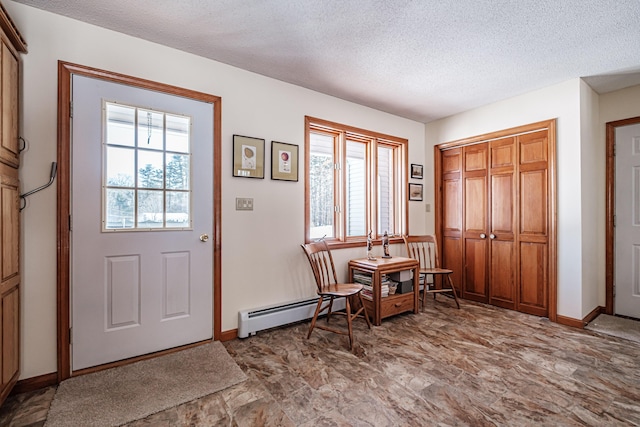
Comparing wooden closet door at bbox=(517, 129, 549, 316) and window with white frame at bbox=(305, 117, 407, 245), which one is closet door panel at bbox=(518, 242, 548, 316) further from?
window with white frame at bbox=(305, 117, 407, 245)

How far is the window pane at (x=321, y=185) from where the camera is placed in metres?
3.39

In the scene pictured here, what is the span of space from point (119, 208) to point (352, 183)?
252cm

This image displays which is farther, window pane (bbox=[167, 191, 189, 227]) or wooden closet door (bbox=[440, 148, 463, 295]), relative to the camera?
wooden closet door (bbox=[440, 148, 463, 295])

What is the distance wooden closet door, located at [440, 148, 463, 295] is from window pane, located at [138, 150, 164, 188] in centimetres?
358

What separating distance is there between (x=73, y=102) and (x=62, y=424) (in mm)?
2001

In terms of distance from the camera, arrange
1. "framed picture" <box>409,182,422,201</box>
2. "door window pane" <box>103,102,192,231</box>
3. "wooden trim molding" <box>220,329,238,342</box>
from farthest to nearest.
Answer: "framed picture" <box>409,182,422,201</box> → "wooden trim molding" <box>220,329,238,342</box> → "door window pane" <box>103,102,192,231</box>

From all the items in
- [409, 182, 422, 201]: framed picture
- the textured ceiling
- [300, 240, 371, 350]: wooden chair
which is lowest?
[300, 240, 371, 350]: wooden chair

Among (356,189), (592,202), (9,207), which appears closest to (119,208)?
(9,207)

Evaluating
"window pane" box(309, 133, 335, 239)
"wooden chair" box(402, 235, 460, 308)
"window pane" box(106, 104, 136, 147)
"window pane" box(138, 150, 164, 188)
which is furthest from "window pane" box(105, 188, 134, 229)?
"wooden chair" box(402, 235, 460, 308)

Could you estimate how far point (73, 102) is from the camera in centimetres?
207

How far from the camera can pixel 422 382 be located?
201 centimetres

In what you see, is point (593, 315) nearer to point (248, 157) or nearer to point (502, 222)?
point (502, 222)

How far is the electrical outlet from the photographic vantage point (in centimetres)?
275

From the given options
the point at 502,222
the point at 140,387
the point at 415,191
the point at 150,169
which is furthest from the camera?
the point at 415,191
